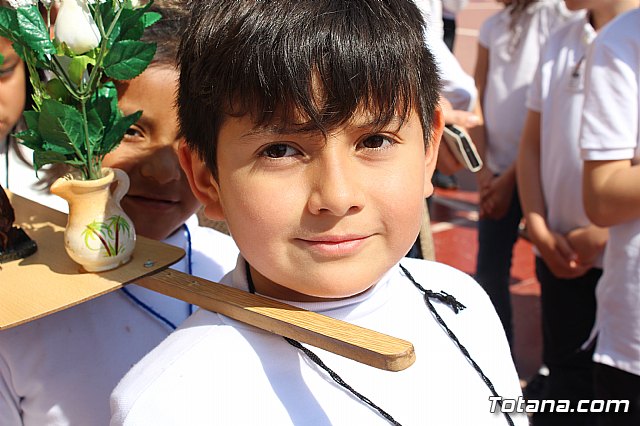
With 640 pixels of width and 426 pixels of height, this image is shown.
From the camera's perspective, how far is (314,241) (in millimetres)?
967

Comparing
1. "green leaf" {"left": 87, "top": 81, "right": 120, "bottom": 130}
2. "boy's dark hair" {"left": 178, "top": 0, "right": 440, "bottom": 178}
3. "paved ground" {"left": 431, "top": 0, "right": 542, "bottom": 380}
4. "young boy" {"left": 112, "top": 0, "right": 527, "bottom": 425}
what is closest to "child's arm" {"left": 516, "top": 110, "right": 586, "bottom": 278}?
"paved ground" {"left": 431, "top": 0, "right": 542, "bottom": 380}

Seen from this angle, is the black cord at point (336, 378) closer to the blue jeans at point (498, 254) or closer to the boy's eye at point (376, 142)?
the boy's eye at point (376, 142)

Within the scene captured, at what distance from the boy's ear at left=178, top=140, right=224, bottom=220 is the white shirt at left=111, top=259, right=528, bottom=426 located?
102 millimetres

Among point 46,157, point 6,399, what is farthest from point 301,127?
point 6,399

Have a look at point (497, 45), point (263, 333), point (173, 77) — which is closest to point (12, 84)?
point (173, 77)

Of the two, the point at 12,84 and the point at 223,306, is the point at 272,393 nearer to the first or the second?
the point at 223,306

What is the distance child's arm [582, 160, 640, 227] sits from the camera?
5.80ft

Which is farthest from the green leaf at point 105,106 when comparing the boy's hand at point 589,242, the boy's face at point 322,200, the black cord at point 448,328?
the boy's hand at point 589,242

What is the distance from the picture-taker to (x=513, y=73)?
2920mm

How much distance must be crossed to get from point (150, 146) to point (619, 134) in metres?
1.17

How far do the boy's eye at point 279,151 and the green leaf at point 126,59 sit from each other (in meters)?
0.25

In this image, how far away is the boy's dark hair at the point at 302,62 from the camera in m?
0.94

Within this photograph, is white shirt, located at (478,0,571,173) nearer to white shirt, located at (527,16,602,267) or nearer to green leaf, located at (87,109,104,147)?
white shirt, located at (527,16,602,267)

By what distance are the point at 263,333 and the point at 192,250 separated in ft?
1.58
